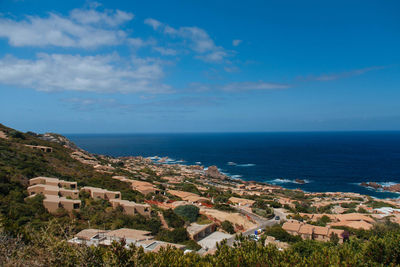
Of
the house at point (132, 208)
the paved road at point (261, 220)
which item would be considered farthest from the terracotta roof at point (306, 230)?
the house at point (132, 208)

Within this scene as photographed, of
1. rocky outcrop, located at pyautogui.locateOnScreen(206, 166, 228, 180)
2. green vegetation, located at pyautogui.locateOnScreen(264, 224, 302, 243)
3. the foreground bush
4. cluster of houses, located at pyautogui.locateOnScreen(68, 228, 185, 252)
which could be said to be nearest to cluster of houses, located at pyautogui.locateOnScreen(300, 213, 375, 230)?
green vegetation, located at pyautogui.locateOnScreen(264, 224, 302, 243)

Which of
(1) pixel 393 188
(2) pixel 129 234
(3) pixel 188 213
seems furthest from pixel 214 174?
(2) pixel 129 234

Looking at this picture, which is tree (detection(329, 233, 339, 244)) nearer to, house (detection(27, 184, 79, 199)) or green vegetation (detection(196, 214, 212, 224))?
green vegetation (detection(196, 214, 212, 224))

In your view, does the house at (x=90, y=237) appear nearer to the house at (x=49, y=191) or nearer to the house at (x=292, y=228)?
the house at (x=49, y=191)

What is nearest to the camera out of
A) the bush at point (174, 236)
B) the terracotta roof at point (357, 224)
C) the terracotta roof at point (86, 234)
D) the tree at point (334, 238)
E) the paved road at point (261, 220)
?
the terracotta roof at point (86, 234)

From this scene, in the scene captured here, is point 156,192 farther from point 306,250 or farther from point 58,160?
point 306,250

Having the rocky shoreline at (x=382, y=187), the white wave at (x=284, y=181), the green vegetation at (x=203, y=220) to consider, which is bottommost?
the white wave at (x=284, y=181)
